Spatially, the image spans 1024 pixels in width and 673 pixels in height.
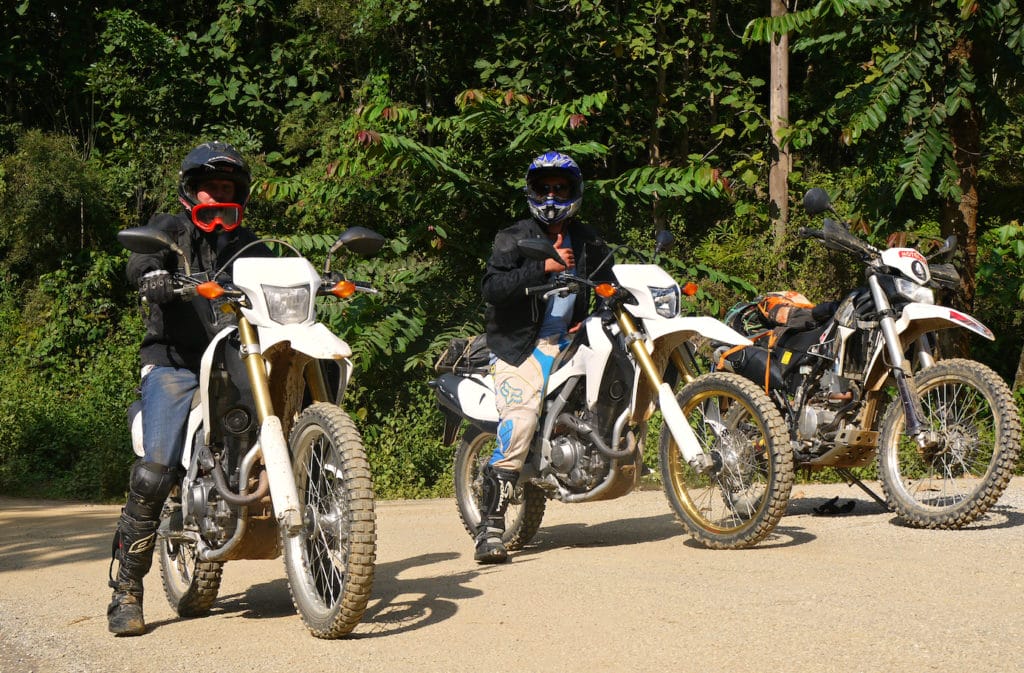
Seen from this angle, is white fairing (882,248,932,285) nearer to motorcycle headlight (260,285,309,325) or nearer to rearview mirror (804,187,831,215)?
rearview mirror (804,187,831,215)

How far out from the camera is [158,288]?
5.17 metres

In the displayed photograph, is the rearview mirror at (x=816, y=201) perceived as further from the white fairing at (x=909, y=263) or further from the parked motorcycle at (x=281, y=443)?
the parked motorcycle at (x=281, y=443)

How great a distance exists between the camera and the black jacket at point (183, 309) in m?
5.66

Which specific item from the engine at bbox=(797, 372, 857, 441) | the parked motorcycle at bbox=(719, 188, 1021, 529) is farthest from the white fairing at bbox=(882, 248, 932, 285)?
the engine at bbox=(797, 372, 857, 441)

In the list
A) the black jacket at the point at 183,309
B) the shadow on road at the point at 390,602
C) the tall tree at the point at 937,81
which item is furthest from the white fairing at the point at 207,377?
the tall tree at the point at 937,81

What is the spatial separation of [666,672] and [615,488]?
8.95ft

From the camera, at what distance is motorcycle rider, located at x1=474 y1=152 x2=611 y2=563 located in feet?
23.1

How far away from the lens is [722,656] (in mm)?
4340

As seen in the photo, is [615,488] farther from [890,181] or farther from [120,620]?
[890,181]

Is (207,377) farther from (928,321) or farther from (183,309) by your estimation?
(928,321)

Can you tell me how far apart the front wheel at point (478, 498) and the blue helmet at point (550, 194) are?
139 cm

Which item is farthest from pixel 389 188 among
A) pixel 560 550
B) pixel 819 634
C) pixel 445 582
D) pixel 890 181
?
pixel 819 634

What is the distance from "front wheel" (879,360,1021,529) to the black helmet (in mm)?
4078

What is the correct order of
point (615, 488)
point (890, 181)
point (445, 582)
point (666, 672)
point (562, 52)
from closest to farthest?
point (666, 672)
point (445, 582)
point (615, 488)
point (890, 181)
point (562, 52)
